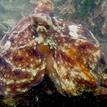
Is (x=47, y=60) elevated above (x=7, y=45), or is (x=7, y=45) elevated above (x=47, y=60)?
(x=7, y=45)

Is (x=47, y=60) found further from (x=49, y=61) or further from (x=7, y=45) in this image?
(x=7, y=45)

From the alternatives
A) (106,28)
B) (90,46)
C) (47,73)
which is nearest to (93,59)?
(90,46)

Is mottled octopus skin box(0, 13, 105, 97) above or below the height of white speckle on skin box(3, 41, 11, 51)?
below

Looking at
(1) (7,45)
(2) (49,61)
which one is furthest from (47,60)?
(1) (7,45)

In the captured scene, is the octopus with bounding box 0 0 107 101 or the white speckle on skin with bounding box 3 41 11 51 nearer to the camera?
the octopus with bounding box 0 0 107 101

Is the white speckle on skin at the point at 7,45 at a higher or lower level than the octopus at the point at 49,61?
higher

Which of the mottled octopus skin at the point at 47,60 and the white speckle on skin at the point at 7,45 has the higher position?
the white speckle on skin at the point at 7,45

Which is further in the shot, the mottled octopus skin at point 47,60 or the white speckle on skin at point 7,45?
the white speckle on skin at point 7,45
